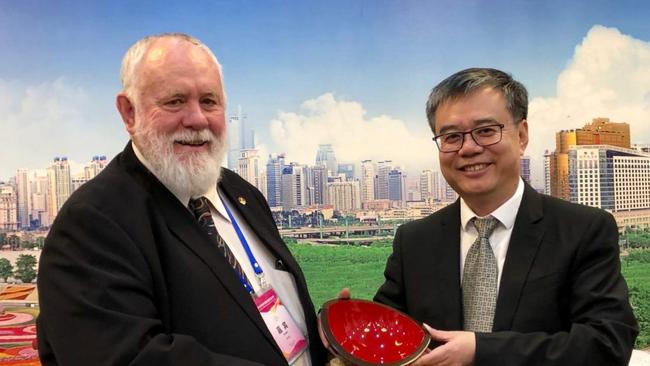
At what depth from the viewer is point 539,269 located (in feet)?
4.99

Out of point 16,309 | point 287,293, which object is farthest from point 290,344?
point 16,309

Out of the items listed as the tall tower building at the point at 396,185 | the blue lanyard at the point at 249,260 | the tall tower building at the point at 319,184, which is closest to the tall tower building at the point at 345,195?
the tall tower building at the point at 319,184

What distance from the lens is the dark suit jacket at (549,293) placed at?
4.63ft

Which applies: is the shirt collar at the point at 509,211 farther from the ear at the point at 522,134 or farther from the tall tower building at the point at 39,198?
the tall tower building at the point at 39,198

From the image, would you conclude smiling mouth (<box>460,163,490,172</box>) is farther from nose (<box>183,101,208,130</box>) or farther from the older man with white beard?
nose (<box>183,101,208,130</box>)

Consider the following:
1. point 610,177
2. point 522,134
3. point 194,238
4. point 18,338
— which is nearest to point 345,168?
point 610,177

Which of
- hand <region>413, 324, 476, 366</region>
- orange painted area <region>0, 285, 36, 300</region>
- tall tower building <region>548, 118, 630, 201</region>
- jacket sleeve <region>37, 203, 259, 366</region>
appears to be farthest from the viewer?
tall tower building <region>548, 118, 630, 201</region>

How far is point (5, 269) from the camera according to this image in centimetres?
386

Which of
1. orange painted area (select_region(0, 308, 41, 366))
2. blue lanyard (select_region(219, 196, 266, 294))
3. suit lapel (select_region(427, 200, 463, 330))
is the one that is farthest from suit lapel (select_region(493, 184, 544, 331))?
orange painted area (select_region(0, 308, 41, 366))

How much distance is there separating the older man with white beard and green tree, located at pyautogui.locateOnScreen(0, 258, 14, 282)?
2.96m

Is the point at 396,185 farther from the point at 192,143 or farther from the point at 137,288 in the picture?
the point at 137,288

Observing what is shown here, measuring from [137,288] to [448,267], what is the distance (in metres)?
0.96

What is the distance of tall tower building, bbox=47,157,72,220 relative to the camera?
384cm

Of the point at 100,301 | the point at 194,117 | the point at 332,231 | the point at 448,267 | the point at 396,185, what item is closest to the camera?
the point at 100,301
